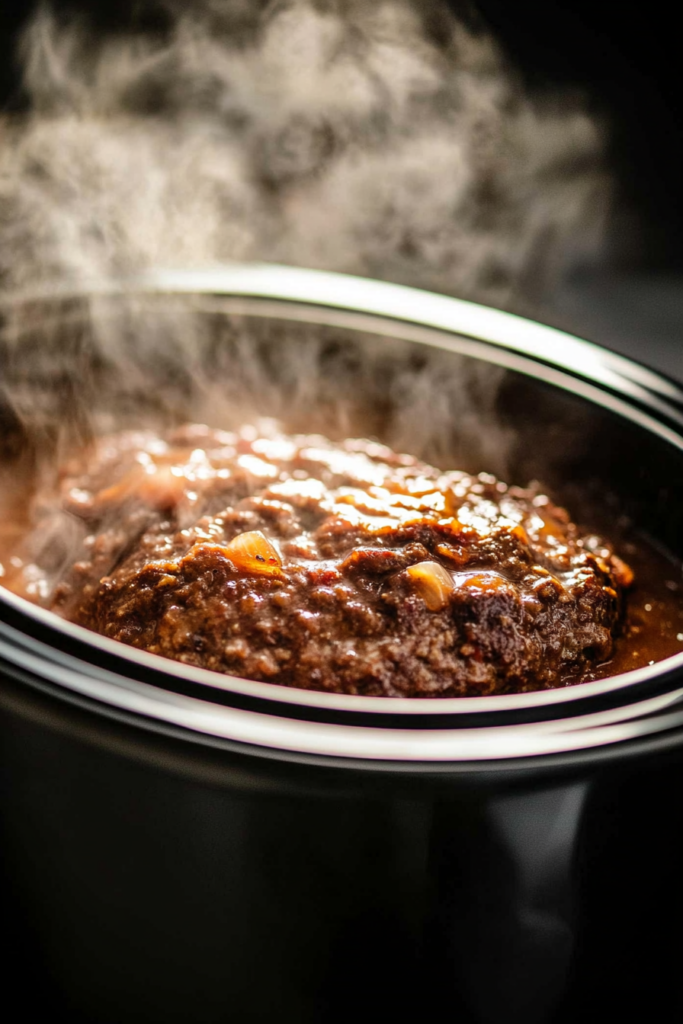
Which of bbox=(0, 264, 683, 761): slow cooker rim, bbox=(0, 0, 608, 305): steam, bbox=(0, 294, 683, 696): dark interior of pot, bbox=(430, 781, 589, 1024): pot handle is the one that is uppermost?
bbox=(0, 0, 608, 305): steam

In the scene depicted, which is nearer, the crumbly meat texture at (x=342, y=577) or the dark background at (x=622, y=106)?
the crumbly meat texture at (x=342, y=577)

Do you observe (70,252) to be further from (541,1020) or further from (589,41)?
(541,1020)

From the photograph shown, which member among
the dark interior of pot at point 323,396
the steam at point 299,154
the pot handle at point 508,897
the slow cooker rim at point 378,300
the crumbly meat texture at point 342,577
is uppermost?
the steam at point 299,154

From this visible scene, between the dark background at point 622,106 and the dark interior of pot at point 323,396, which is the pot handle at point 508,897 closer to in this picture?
the dark interior of pot at point 323,396

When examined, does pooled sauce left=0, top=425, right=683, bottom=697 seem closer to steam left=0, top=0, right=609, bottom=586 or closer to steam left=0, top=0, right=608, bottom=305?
steam left=0, top=0, right=609, bottom=586

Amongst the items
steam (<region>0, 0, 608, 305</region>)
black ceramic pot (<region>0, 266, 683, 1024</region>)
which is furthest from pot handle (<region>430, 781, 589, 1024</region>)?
steam (<region>0, 0, 608, 305</region>)

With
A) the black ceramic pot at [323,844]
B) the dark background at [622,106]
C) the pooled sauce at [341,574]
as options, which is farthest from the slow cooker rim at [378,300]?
the dark background at [622,106]

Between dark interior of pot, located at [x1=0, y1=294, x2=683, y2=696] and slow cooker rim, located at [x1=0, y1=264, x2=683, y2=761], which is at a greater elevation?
slow cooker rim, located at [x1=0, y1=264, x2=683, y2=761]

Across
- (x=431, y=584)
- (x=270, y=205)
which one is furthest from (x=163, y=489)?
(x=270, y=205)
